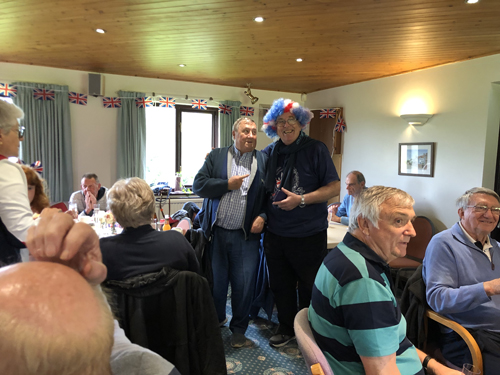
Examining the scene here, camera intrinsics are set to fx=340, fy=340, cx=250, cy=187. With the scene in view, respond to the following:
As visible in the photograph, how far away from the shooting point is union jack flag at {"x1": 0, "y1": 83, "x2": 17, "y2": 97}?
4727mm

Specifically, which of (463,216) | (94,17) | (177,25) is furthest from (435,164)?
(94,17)

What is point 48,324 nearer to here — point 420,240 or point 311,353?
point 311,353

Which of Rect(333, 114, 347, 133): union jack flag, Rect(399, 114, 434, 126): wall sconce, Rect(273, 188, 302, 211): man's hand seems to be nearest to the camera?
Rect(273, 188, 302, 211): man's hand

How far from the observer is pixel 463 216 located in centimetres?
191

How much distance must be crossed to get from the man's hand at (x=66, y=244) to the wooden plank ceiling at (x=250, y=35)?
2714mm

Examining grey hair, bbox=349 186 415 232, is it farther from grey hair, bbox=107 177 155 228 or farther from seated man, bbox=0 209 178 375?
seated man, bbox=0 209 178 375

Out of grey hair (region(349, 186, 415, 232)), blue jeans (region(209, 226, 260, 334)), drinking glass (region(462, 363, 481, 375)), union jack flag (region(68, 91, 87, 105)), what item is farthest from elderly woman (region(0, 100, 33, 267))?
union jack flag (region(68, 91, 87, 105))

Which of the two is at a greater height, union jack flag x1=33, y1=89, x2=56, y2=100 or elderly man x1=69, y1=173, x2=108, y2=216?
union jack flag x1=33, y1=89, x2=56, y2=100

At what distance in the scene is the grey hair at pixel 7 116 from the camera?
138cm

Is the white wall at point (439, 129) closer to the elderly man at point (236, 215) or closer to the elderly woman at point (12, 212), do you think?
the elderly man at point (236, 215)

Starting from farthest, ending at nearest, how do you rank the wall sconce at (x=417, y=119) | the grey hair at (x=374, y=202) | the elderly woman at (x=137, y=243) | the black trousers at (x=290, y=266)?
the wall sconce at (x=417, y=119), the black trousers at (x=290, y=266), the elderly woman at (x=137, y=243), the grey hair at (x=374, y=202)

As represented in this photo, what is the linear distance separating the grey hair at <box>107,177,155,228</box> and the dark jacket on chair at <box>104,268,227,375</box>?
0.30 meters

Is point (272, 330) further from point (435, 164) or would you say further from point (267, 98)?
point (267, 98)

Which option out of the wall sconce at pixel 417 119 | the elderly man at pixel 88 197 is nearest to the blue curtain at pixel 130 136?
the elderly man at pixel 88 197
